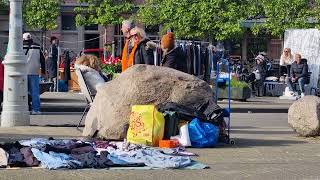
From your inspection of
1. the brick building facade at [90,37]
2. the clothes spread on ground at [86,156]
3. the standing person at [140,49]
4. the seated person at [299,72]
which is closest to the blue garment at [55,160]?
the clothes spread on ground at [86,156]

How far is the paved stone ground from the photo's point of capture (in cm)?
823

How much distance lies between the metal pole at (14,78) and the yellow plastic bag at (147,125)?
308 cm

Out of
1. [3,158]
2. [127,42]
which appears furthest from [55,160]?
[127,42]

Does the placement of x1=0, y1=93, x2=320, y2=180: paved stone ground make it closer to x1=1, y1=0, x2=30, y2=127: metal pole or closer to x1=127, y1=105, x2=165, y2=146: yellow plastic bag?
x1=1, y1=0, x2=30, y2=127: metal pole

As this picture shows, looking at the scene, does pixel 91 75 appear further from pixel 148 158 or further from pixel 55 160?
pixel 55 160

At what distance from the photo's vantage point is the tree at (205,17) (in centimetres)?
3333

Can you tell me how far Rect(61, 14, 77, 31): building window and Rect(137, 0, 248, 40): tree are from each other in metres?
11.4

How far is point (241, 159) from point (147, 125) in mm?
1472

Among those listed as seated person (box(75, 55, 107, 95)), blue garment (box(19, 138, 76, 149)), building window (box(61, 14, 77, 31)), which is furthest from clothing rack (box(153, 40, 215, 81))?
building window (box(61, 14, 77, 31))

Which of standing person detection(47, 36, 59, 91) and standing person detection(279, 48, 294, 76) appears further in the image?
standing person detection(279, 48, 294, 76)

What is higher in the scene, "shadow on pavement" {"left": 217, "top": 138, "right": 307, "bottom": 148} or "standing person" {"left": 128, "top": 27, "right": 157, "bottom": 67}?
"standing person" {"left": 128, "top": 27, "right": 157, "bottom": 67}

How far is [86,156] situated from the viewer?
349 inches

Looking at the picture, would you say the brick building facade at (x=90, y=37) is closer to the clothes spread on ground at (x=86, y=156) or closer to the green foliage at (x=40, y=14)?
the green foliage at (x=40, y=14)

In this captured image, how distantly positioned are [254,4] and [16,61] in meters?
22.7
